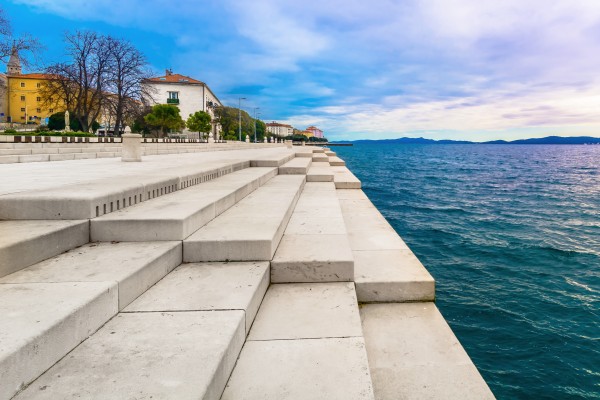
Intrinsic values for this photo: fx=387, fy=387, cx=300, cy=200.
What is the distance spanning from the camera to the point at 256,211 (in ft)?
19.3

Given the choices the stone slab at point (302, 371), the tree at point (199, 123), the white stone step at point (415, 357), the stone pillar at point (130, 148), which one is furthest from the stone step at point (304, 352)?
the tree at point (199, 123)

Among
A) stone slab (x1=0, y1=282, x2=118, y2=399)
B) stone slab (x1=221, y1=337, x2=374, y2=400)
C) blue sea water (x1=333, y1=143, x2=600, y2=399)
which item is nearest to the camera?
stone slab (x1=0, y1=282, x2=118, y2=399)

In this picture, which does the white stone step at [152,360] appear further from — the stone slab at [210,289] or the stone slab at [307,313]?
the stone slab at [307,313]

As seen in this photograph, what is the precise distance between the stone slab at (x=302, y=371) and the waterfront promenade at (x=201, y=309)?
0.04ft

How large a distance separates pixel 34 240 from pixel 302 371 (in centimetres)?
251

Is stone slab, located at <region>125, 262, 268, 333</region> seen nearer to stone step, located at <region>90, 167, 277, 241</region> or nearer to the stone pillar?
stone step, located at <region>90, 167, 277, 241</region>

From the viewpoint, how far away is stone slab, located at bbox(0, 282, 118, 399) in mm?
1975

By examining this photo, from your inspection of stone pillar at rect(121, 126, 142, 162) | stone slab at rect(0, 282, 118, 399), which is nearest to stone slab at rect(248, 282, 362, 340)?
stone slab at rect(0, 282, 118, 399)

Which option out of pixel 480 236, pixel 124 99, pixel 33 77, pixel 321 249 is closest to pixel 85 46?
pixel 124 99

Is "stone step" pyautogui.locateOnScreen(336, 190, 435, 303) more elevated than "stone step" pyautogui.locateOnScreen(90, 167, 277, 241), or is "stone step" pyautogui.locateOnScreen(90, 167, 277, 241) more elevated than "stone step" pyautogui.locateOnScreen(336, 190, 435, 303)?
"stone step" pyautogui.locateOnScreen(90, 167, 277, 241)

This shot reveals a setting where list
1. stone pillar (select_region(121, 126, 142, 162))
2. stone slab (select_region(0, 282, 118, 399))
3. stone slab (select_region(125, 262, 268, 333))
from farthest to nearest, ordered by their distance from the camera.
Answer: stone pillar (select_region(121, 126, 142, 162)) → stone slab (select_region(125, 262, 268, 333)) → stone slab (select_region(0, 282, 118, 399))

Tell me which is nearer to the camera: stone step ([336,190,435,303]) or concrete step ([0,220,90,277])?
concrete step ([0,220,90,277])

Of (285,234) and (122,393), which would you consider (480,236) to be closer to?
(285,234)

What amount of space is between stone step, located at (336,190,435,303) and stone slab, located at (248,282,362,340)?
0.47 metres
